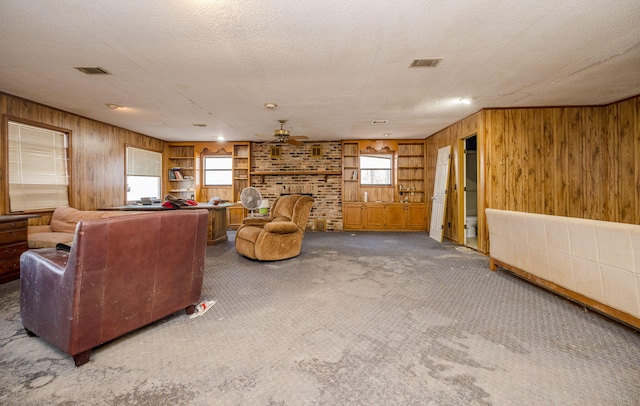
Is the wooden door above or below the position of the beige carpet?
above

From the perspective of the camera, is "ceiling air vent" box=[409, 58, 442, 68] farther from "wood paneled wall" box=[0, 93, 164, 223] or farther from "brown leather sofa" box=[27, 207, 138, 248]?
"wood paneled wall" box=[0, 93, 164, 223]

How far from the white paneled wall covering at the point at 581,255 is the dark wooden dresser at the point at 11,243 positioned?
5.88 metres

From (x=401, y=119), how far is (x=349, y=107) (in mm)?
1355

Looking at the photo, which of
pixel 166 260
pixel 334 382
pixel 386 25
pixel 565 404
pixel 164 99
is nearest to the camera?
pixel 565 404

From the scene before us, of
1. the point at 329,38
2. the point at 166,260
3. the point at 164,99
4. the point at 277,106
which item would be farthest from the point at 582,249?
the point at 164,99

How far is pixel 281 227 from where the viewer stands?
420cm

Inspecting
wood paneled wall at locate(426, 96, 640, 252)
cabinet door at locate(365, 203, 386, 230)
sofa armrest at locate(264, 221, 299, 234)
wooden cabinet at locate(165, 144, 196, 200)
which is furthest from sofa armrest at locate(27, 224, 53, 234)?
wood paneled wall at locate(426, 96, 640, 252)

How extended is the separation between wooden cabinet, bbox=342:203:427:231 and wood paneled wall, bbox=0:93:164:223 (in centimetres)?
552

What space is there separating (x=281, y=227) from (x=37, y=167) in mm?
3880

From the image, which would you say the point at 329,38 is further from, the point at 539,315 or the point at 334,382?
the point at 539,315

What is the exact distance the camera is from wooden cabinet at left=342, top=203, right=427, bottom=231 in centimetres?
750

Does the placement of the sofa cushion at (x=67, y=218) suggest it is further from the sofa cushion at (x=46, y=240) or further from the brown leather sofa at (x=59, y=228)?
the sofa cushion at (x=46, y=240)

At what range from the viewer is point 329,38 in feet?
8.22

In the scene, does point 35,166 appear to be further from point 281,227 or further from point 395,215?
point 395,215
